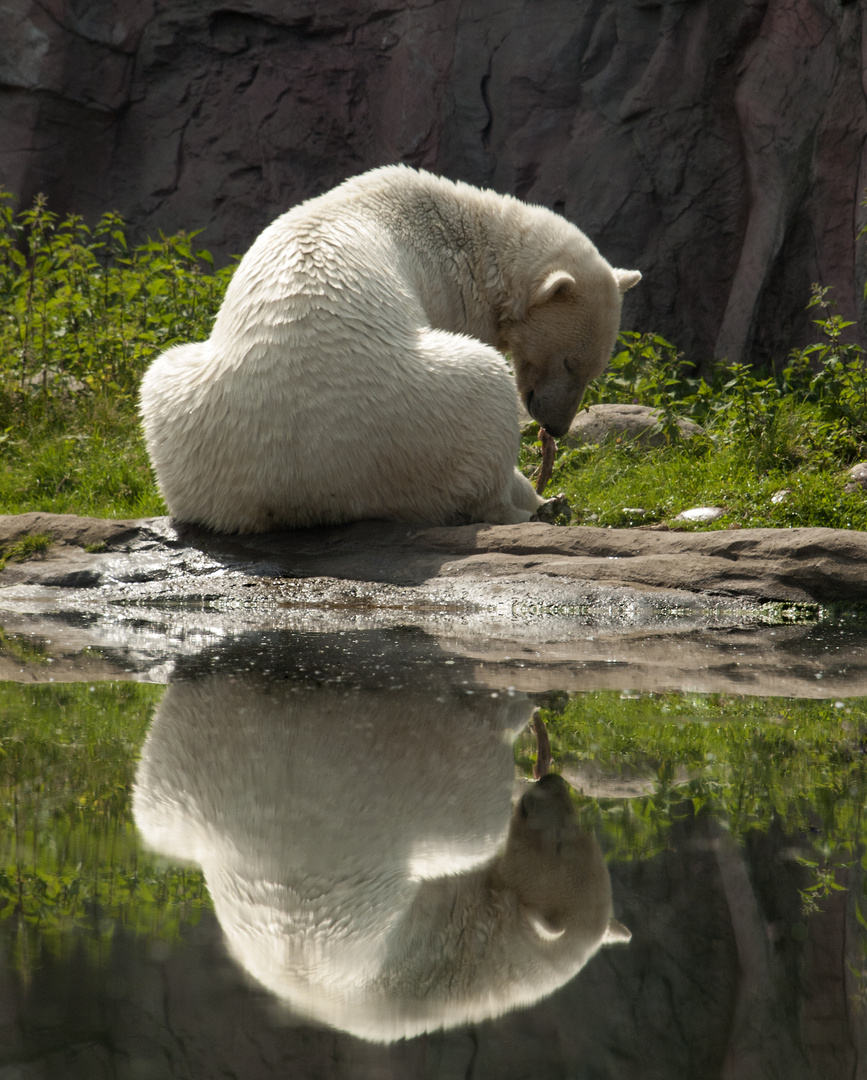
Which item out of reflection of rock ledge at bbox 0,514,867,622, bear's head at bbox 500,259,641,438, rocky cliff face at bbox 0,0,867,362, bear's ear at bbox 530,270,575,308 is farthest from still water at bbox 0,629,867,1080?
rocky cliff face at bbox 0,0,867,362

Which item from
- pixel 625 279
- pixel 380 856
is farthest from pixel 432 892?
pixel 625 279

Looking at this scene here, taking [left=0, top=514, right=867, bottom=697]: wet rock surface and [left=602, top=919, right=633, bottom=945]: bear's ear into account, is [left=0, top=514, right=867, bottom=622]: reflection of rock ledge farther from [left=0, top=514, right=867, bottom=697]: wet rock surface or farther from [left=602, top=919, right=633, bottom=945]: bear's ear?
[left=602, top=919, right=633, bottom=945]: bear's ear

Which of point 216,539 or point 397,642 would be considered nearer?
point 397,642

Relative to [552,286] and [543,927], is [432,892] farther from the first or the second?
[552,286]

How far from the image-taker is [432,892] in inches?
66.2

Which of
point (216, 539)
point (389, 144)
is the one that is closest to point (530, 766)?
point (216, 539)

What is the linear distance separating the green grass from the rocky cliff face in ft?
3.43

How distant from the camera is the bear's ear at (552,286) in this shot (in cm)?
560

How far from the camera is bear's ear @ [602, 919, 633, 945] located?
5.01 feet

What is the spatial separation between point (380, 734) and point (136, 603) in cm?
217

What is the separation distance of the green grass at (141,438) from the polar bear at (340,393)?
1.32 metres

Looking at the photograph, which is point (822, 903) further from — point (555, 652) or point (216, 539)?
point (216, 539)

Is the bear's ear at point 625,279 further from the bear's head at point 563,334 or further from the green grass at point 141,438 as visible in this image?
the green grass at point 141,438

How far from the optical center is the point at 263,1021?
133 cm
